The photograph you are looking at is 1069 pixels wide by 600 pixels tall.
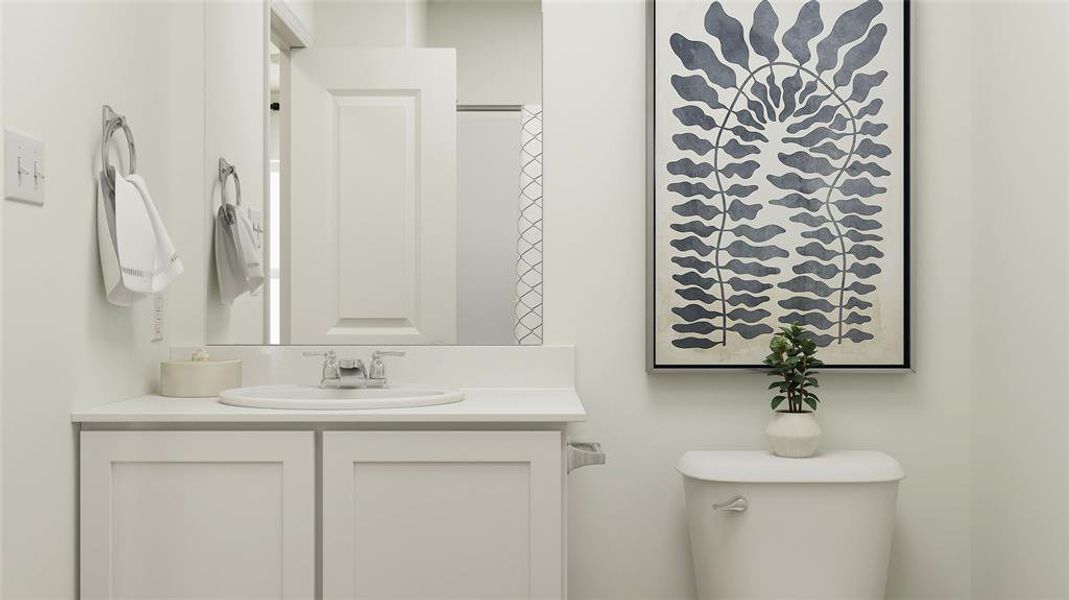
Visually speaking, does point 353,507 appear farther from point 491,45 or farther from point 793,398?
point 491,45

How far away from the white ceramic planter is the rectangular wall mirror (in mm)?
593

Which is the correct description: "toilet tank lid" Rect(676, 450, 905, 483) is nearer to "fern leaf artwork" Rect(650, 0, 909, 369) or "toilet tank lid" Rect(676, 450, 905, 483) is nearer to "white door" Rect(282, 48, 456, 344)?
"fern leaf artwork" Rect(650, 0, 909, 369)

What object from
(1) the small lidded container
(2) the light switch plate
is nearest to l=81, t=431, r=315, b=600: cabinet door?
(1) the small lidded container

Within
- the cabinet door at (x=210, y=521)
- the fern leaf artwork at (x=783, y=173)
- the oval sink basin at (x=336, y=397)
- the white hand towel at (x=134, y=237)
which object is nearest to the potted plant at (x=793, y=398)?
the fern leaf artwork at (x=783, y=173)

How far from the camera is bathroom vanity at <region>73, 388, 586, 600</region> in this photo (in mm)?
1584

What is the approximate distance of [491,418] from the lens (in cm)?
157

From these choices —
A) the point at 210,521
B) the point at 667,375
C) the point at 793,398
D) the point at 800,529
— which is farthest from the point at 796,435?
the point at 210,521

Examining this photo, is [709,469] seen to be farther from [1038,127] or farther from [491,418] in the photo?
[1038,127]

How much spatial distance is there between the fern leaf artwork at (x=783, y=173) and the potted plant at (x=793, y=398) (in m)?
0.10

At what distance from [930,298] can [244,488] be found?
158 cm

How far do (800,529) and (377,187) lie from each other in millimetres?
1205

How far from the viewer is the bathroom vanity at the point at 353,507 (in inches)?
62.4

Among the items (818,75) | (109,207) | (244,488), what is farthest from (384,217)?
(818,75)

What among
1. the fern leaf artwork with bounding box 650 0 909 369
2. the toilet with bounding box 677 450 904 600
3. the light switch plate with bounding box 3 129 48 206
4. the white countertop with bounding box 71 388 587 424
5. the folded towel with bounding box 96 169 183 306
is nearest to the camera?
the light switch plate with bounding box 3 129 48 206
